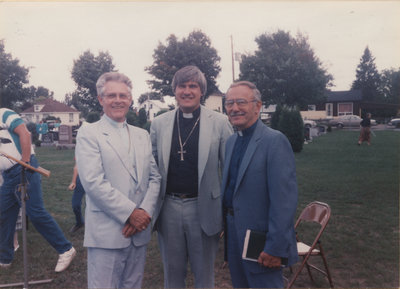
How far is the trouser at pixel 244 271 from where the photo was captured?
2426 mm

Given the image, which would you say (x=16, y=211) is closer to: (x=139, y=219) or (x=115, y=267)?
(x=115, y=267)

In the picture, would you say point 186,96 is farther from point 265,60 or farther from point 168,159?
point 265,60

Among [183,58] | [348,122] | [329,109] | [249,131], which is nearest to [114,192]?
[249,131]

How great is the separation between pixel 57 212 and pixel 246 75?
3197 cm

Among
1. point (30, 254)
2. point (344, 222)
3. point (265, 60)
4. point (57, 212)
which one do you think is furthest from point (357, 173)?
point (265, 60)

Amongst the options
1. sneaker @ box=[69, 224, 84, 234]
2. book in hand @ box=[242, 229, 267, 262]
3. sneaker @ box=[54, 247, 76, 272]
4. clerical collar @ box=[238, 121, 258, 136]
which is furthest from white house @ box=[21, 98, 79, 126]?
book in hand @ box=[242, 229, 267, 262]

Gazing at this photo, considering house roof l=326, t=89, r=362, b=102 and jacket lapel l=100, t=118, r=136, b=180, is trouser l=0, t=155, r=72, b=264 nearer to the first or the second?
jacket lapel l=100, t=118, r=136, b=180

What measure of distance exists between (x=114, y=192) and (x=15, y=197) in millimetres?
2556

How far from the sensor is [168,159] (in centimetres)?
299

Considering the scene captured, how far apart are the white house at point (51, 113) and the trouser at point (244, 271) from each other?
175 ft

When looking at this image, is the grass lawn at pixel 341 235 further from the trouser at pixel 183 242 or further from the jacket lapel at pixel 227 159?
the jacket lapel at pixel 227 159

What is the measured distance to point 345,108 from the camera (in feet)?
173

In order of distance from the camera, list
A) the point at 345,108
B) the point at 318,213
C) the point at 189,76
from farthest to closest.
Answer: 1. the point at 345,108
2. the point at 318,213
3. the point at 189,76

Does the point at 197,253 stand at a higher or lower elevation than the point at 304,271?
higher
